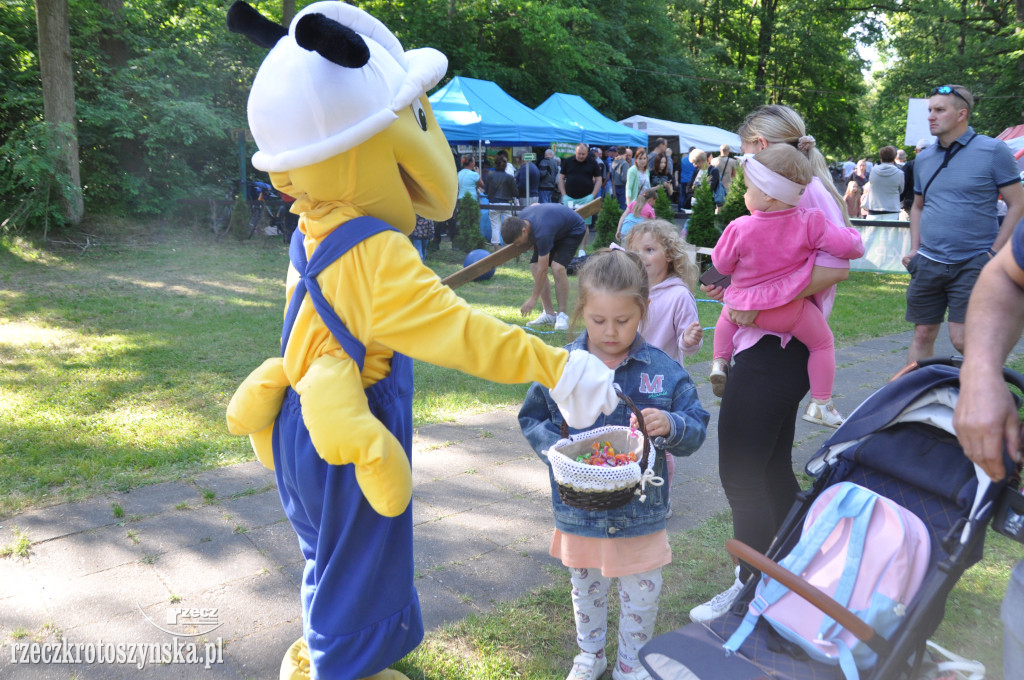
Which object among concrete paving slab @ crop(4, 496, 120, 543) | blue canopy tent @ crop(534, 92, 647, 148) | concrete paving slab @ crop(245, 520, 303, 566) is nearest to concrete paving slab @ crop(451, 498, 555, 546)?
concrete paving slab @ crop(245, 520, 303, 566)

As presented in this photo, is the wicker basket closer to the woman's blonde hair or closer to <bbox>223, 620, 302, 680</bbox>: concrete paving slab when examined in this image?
<bbox>223, 620, 302, 680</bbox>: concrete paving slab

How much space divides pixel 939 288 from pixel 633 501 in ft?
13.8

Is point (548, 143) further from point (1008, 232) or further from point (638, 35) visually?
point (638, 35)

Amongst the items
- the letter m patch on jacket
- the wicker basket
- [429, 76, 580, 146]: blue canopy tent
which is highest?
[429, 76, 580, 146]: blue canopy tent

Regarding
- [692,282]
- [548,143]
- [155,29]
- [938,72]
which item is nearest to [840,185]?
[938,72]

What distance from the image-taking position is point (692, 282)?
3.81m

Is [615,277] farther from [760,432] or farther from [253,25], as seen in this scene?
[253,25]

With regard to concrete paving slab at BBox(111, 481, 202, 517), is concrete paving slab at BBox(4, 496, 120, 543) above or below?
above

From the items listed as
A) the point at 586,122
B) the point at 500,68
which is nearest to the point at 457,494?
the point at 586,122

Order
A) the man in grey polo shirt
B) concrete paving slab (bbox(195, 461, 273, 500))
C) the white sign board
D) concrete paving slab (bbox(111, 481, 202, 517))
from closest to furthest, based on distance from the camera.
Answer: concrete paving slab (bbox(111, 481, 202, 517)) < concrete paving slab (bbox(195, 461, 273, 500)) < the man in grey polo shirt < the white sign board

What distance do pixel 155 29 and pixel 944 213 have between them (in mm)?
14975

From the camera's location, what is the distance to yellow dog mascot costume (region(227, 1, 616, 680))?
204 centimetres

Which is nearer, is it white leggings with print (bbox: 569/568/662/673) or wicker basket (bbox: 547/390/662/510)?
wicker basket (bbox: 547/390/662/510)

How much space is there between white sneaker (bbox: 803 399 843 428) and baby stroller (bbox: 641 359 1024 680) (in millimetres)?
3051
